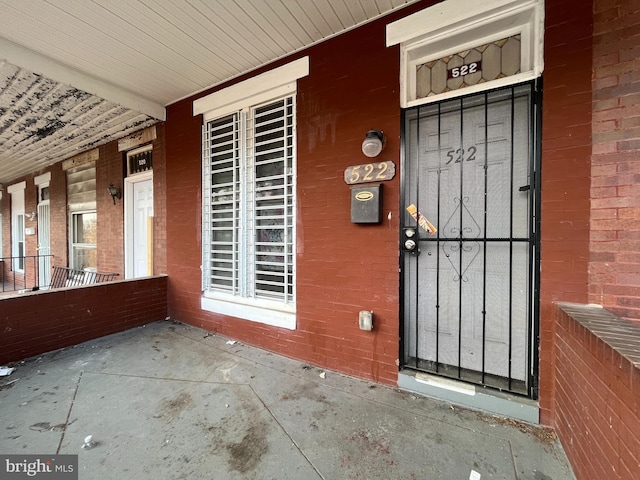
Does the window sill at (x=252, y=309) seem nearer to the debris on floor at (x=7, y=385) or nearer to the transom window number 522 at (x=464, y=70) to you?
the debris on floor at (x=7, y=385)

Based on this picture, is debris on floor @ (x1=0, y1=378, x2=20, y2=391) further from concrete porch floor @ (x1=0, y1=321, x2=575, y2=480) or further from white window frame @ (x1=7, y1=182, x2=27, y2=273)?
white window frame @ (x1=7, y1=182, x2=27, y2=273)

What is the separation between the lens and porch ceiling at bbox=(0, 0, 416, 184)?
7.92ft

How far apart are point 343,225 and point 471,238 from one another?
1.14 meters

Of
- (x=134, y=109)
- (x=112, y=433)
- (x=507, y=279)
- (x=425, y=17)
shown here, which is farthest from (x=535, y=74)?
(x=134, y=109)

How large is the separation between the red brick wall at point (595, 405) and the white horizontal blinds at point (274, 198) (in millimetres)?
2412

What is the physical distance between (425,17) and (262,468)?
11.7 ft

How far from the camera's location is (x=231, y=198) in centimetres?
369

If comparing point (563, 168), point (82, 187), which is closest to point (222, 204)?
point (563, 168)

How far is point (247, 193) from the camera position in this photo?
3.51 m

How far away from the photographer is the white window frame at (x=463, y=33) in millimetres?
2004

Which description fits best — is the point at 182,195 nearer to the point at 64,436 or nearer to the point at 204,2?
the point at 204,2

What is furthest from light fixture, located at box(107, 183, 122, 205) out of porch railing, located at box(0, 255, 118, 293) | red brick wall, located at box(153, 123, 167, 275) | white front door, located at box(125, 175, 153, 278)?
porch railing, located at box(0, 255, 118, 293)

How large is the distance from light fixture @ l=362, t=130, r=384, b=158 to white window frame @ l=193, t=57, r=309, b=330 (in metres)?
0.91

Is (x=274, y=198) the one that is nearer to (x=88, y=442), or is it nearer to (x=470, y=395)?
(x=88, y=442)
